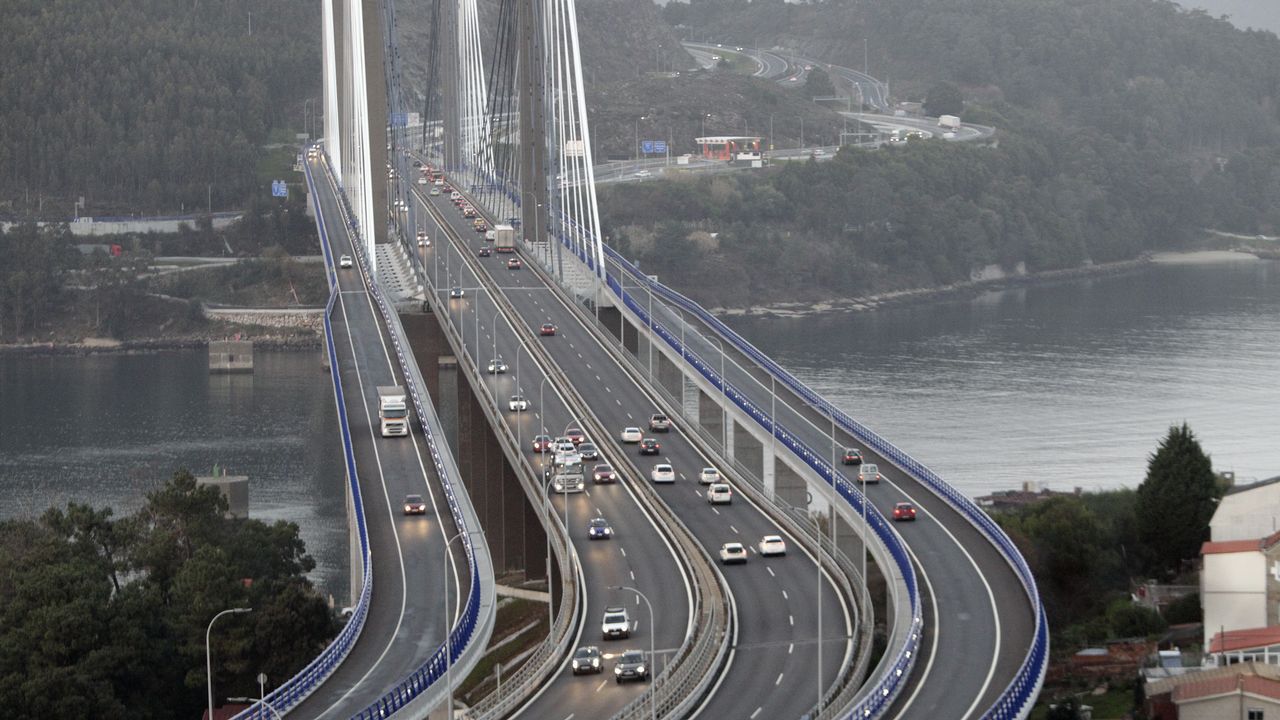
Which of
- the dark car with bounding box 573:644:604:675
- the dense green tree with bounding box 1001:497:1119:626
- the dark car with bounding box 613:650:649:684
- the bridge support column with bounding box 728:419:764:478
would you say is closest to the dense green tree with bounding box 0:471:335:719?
the dark car with bounding box 573:644:604:675

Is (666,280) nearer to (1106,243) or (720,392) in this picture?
(1106,243)

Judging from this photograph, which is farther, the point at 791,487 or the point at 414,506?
the point at 791,487

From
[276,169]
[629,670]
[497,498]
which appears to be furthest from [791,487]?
[276,169]

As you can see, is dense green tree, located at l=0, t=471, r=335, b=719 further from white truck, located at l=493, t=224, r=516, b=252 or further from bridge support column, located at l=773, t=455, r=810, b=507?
white truck, located at l=493, t=224, r=516, b=252

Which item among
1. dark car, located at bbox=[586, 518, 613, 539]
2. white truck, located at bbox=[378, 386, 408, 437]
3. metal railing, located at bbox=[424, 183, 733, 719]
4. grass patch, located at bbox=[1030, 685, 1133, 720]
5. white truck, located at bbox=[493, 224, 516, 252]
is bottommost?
grass patch, located at bbox=[1030, 685, 1133, 720]

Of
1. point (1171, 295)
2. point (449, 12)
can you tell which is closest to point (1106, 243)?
point (1171, 295)

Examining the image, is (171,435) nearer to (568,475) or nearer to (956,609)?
(568,475)

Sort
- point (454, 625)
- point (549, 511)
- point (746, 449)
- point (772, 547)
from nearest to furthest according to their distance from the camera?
point (454, 625)
point (772, 547)
point (549, 511)
point (746, 449)
